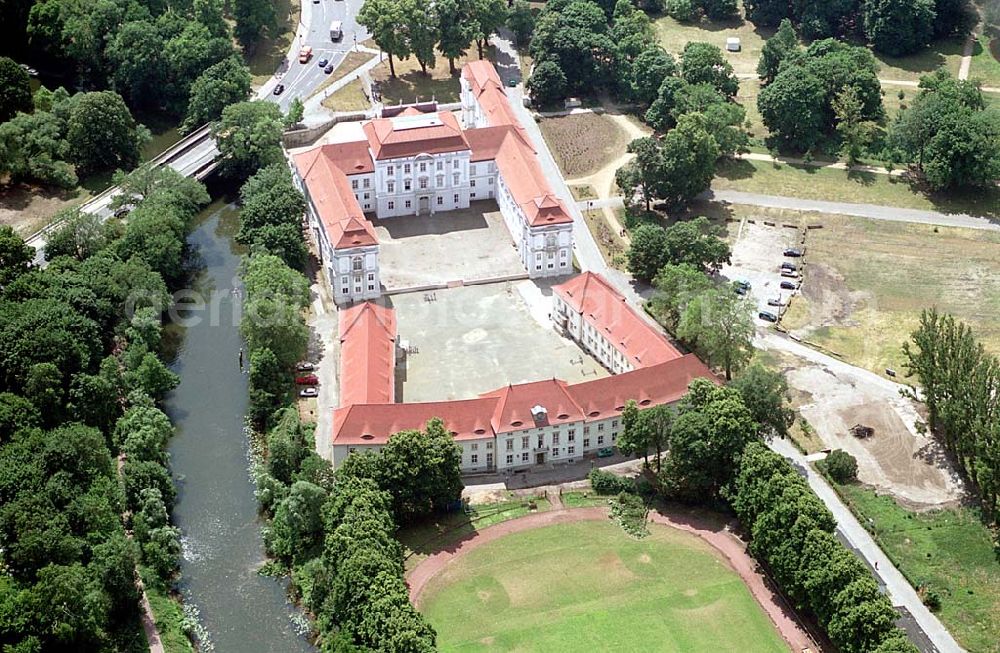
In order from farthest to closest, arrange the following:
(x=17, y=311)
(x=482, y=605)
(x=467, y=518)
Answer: (x=17, y=311) → (x=467, y=518) → (x=482, y=605)

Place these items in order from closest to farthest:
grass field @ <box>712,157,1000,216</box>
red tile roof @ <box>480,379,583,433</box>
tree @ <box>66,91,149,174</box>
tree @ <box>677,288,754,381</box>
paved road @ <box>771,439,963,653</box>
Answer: paved road @ <box>771,439,963,653</box>, red tile roof @ <box>480,379,583,433</box>, tree @ <box>677,288,754,381</box>, tree @ <box>66,91,149,174</box>, grass field @ <box>712,157,1000,216</box>

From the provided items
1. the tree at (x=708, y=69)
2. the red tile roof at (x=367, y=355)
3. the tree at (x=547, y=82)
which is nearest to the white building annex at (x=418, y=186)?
the red tile roof at (x=367, y=355)

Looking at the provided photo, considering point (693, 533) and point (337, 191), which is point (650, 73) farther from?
point (693, 533)

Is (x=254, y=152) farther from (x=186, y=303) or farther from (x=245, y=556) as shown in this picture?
(x=245, y=556)

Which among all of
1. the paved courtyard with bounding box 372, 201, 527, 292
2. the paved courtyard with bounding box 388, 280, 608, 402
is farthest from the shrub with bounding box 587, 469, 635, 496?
the paved courtyard with bounding box 372, 201, 527, 292

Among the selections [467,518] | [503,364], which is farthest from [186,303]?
[467,518]


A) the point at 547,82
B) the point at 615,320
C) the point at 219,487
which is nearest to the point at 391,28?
the point at 547,82

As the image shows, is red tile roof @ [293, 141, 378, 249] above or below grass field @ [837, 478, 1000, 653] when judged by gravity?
above

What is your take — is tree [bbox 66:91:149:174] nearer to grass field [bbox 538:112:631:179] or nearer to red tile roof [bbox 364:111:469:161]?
red tile roof [bbox 364:111:469:161]
